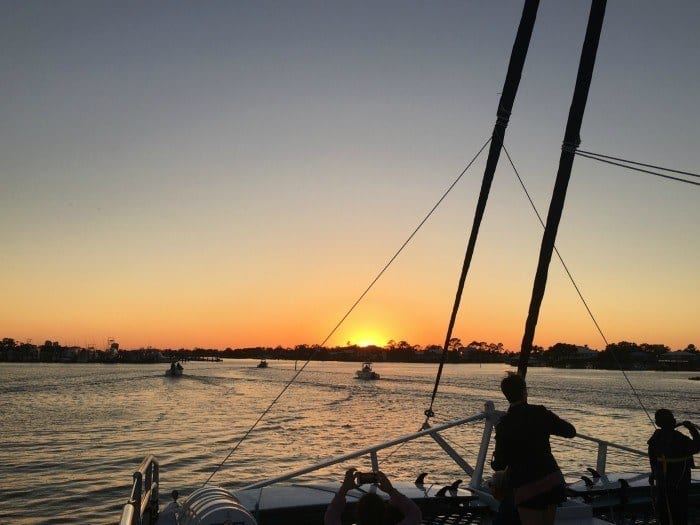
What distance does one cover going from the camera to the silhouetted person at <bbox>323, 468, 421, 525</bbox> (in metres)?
4.08

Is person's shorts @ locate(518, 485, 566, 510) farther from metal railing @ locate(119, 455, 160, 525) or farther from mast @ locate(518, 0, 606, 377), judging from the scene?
metal railing @ locate(119, 455, 160, 525)

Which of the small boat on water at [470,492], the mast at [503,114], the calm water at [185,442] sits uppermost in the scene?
the mast at [503,114]

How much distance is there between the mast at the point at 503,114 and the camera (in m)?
7.26

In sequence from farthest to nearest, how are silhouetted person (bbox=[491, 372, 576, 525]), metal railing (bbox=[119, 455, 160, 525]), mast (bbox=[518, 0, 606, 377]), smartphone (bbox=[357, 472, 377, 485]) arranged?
mast (bbox=[518, 0, 606, 377])
metal railing (bbox=[119, 455, 160, 525])
silhouetted person (bbox=[491, 372, 576, 525])
smartphone (bbox=[357, 472, 377, 485])

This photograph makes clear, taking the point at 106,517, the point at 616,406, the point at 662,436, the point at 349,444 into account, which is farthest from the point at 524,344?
the point at 616,406

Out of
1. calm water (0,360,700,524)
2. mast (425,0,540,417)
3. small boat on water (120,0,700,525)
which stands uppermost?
mast (425,0,540,417)

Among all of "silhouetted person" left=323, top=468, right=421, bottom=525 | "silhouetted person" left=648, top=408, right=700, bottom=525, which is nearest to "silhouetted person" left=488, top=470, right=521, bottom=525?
"silhouetted person" left=323, top=468, right=421, bottom=525

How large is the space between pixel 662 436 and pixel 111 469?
28233 millimetres

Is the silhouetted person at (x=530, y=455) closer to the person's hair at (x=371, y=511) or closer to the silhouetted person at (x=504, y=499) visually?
the silhouetted person at (x=504, y=499)

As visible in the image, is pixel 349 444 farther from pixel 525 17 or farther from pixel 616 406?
pixel 616 406

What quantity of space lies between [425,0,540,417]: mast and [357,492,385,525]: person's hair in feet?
16.3

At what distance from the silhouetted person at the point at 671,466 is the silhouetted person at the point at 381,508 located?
176 inches

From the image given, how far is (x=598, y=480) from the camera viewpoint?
10.0m

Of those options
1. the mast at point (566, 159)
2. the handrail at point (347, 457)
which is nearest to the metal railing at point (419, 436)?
the handrail at point (347, 457)
